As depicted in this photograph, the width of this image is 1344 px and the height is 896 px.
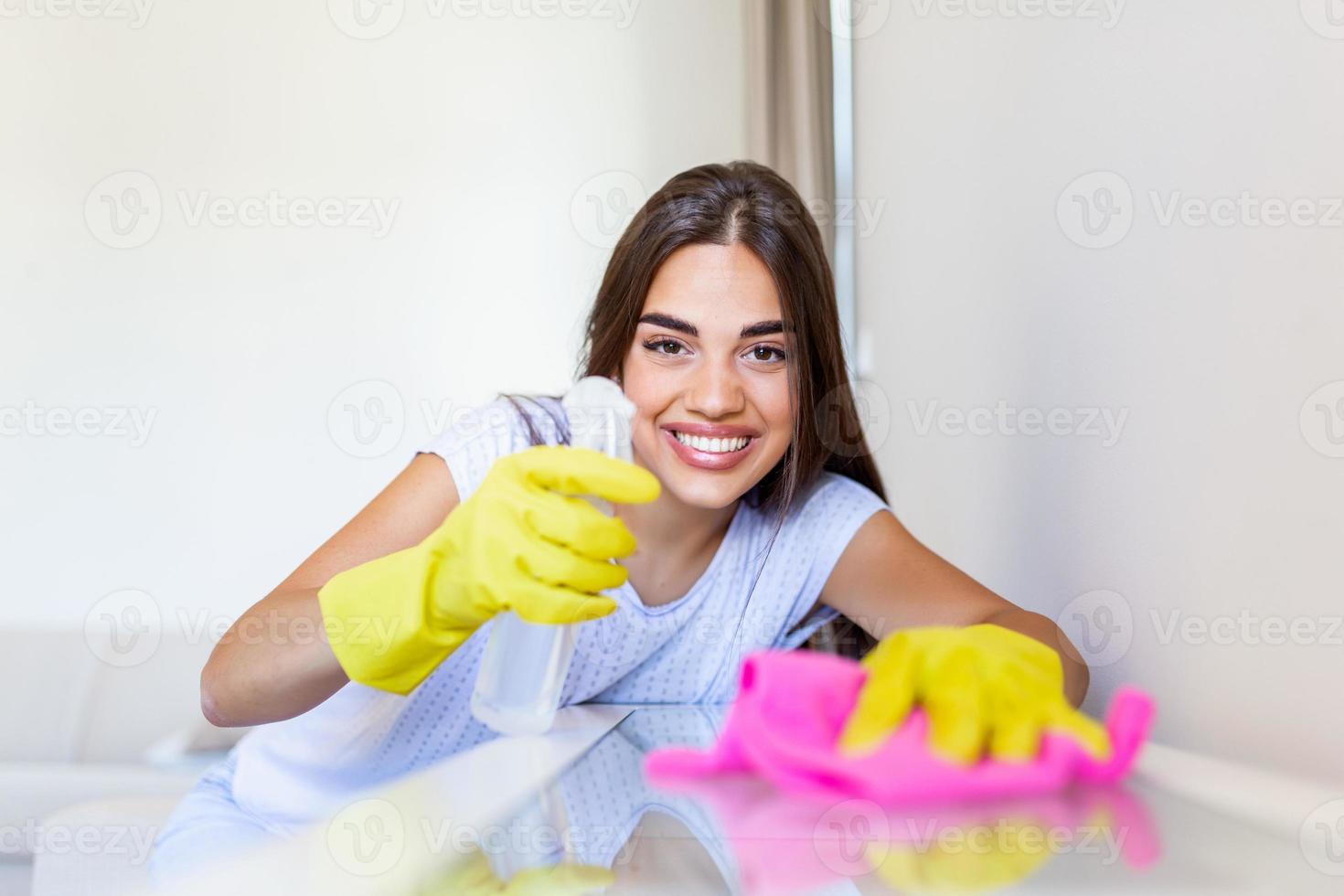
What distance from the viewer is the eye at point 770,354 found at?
1.23m

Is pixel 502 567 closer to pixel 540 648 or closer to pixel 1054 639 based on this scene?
pixel 540 648

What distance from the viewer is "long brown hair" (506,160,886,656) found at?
123 centimetres

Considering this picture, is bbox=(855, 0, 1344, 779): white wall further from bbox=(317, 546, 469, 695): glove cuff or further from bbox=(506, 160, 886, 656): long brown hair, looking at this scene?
bbox=(317, 546, 469, 695): glove cuff

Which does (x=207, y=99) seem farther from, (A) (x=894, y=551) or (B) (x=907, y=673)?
(B) (x=907, y=673)

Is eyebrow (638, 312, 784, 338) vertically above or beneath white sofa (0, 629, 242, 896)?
above

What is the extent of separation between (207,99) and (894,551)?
76.6 inches

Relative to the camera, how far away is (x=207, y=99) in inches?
97.0

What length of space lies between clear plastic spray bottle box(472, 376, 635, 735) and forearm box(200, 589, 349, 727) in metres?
0.16

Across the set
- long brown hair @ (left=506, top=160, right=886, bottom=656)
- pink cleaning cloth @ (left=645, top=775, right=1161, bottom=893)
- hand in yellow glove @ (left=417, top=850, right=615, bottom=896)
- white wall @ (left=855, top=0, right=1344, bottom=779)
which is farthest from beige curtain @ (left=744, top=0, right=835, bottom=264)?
hand in yellow glove @ (left=417, top=850, right=615, bottom=896)

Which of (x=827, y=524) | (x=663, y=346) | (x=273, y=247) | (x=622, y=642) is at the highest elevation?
(x=273, y=247)

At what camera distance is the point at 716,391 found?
1.18 meters

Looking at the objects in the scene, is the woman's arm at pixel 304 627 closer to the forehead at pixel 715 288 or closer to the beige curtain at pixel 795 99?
the forehead at pixel 715 288

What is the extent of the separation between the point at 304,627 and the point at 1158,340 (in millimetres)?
793

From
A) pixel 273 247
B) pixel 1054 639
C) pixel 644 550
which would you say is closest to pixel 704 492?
pixel 644 550
